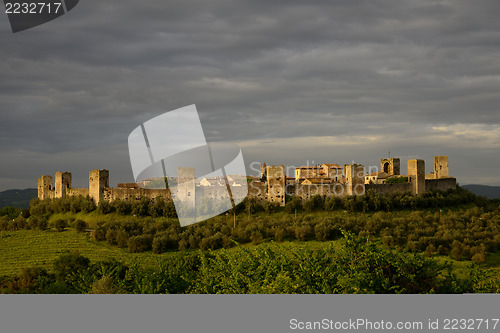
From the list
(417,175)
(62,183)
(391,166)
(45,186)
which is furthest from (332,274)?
(391,166)

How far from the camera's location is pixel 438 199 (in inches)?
1428

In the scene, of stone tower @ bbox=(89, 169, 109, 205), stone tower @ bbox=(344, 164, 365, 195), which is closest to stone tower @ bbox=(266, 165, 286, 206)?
stone tower @ bbox=(344, 164, 365, 195)

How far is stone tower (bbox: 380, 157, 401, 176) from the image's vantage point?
161 feet

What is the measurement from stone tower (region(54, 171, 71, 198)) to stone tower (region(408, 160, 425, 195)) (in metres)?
30.2

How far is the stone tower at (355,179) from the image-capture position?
35906 mm

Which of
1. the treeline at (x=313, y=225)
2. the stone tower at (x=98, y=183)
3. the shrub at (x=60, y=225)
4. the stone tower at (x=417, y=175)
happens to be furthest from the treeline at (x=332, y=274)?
the stone tower at (x=98, y=183)

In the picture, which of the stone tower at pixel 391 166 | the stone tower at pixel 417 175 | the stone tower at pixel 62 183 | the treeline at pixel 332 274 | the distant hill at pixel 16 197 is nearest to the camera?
the treeline at pixel 332 274

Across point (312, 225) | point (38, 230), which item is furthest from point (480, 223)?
point (38, 230)

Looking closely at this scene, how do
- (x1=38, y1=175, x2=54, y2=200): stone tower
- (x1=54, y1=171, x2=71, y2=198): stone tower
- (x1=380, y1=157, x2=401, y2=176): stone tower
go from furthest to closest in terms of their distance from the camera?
(x1=380, y1=157, x2=401, y2=176): stone tower < (x1=38, y1=175, x2=54, y2=200): stone tower < (x1=54, y1=171, x2=71, y2=198): stone tower

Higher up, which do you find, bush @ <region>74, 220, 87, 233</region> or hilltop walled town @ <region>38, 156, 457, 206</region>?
hilltop walled town @ <region>38, 156, 457, 206</region>

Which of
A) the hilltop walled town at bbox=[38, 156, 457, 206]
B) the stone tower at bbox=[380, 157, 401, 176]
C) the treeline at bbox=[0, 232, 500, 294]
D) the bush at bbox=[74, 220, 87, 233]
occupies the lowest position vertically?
the bush at bbox=[74, 220, 87, 233]

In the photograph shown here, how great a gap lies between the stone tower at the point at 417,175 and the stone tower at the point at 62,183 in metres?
30.2

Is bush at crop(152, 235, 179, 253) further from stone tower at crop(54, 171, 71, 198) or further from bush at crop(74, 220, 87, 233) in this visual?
stone tower at crop(54, 171, 71, 198)

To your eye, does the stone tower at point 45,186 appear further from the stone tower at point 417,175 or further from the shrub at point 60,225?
the stone tower at point 417,175
